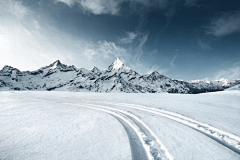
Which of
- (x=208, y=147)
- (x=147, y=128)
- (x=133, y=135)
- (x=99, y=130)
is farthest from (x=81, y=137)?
(x=208, y=147)

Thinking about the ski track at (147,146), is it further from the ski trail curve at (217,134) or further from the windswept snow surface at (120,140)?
the ski trail curve at (217,134)

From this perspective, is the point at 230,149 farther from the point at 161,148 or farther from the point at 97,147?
the point at 97,147

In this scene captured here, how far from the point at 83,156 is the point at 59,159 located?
22.6 inches

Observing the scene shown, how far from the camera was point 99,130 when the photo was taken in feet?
14.6

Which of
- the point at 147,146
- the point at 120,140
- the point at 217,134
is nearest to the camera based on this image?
the point at 147,146

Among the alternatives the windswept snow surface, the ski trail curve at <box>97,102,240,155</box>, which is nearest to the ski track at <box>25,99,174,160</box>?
the windswept snow surface

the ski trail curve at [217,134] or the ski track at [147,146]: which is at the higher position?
the ski trail curve at [217,134]

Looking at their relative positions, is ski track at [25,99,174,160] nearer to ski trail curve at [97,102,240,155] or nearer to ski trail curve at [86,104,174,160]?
ski trail curve at [86,104,174,160]

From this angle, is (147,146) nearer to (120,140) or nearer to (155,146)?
(155,146)

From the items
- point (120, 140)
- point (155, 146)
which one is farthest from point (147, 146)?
point (120, 140)

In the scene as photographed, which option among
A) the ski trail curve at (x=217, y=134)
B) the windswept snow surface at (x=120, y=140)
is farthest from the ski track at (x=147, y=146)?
the ski trail curve at (x=217, y=134)

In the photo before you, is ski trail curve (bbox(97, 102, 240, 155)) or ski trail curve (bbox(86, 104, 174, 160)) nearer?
ski trail curve (bbox(86, 104, 174, 160))

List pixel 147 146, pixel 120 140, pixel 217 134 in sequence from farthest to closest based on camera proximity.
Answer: pixel 217 134, pixel 120 140, pixel 147 146

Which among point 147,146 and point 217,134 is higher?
point 217,134
